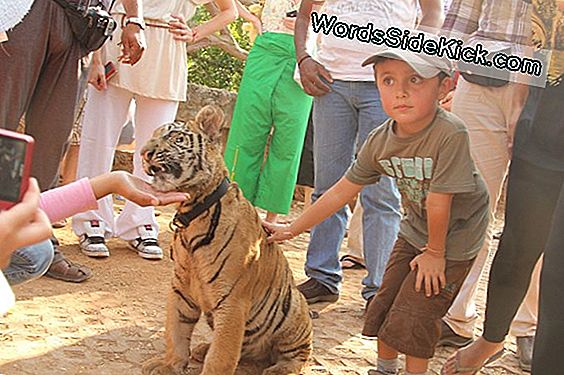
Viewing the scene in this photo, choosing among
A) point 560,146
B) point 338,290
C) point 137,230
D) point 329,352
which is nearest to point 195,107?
point 137,230

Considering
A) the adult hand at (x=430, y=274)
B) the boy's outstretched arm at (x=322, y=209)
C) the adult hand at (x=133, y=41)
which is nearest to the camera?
the adult hand at (x=430, y=274)

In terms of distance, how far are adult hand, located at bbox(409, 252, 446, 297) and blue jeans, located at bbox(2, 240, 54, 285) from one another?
50.2 inches

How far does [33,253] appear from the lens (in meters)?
2.79

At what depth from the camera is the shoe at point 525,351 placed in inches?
153

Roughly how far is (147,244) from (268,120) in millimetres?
1026

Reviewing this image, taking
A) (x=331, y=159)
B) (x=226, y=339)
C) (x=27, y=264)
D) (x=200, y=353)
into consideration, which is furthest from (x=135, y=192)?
(x=331, y=159)

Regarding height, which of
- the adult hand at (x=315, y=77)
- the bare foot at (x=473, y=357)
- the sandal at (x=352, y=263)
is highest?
the adult hand at (x=315, y=77)

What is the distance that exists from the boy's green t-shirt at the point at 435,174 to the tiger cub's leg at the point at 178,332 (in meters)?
0.78

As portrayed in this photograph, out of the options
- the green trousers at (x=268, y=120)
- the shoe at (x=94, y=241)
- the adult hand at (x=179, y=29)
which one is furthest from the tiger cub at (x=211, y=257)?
the green trousers at (x=268, y=120)

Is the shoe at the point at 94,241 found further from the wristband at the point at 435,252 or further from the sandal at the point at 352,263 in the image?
the wristband at the point at 435,252

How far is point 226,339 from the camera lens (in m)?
3.14

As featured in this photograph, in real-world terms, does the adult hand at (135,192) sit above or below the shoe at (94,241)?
above

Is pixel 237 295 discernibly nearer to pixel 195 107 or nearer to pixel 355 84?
pixel 355 84

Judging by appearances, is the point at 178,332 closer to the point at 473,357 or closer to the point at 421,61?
the point at 473,357
